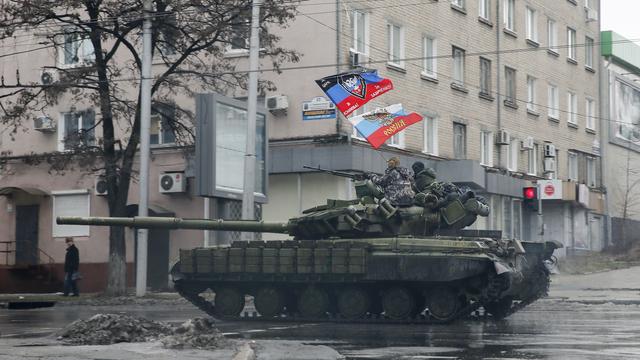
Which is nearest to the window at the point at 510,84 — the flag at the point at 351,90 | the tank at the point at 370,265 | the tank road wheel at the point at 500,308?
the flag at the point at 351,90

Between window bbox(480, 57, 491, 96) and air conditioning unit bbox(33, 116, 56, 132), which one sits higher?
window bbox(480, 57, 491, 96)

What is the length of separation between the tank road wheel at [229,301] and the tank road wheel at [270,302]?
0.44m

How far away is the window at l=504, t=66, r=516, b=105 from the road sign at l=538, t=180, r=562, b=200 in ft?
10.5

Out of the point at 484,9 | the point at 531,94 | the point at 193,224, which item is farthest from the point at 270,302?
the point at 531,94

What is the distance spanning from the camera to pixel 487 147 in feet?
130

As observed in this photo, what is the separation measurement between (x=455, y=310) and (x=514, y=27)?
1005 inches

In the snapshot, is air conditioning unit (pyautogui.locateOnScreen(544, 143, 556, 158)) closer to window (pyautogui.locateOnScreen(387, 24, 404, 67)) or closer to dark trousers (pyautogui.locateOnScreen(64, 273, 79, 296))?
window (pyautogui.locateOnScreen(387, 24, 404, 67))

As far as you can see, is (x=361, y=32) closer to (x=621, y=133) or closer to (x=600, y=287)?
(x=600, y=287)

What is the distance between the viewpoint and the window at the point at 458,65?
1485 inches

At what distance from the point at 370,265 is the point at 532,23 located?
27.3 meters

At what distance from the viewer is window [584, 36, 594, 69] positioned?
47.7 meters

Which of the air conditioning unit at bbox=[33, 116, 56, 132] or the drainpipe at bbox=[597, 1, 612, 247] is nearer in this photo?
the air conditioning unit at bbox=[33, 116, 56, 132]

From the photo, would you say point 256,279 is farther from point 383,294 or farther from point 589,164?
point 589,164

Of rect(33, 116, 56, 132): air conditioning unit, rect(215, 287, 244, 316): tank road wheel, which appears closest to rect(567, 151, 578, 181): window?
rect(33, 116, 56, 132): air conditioning unit
